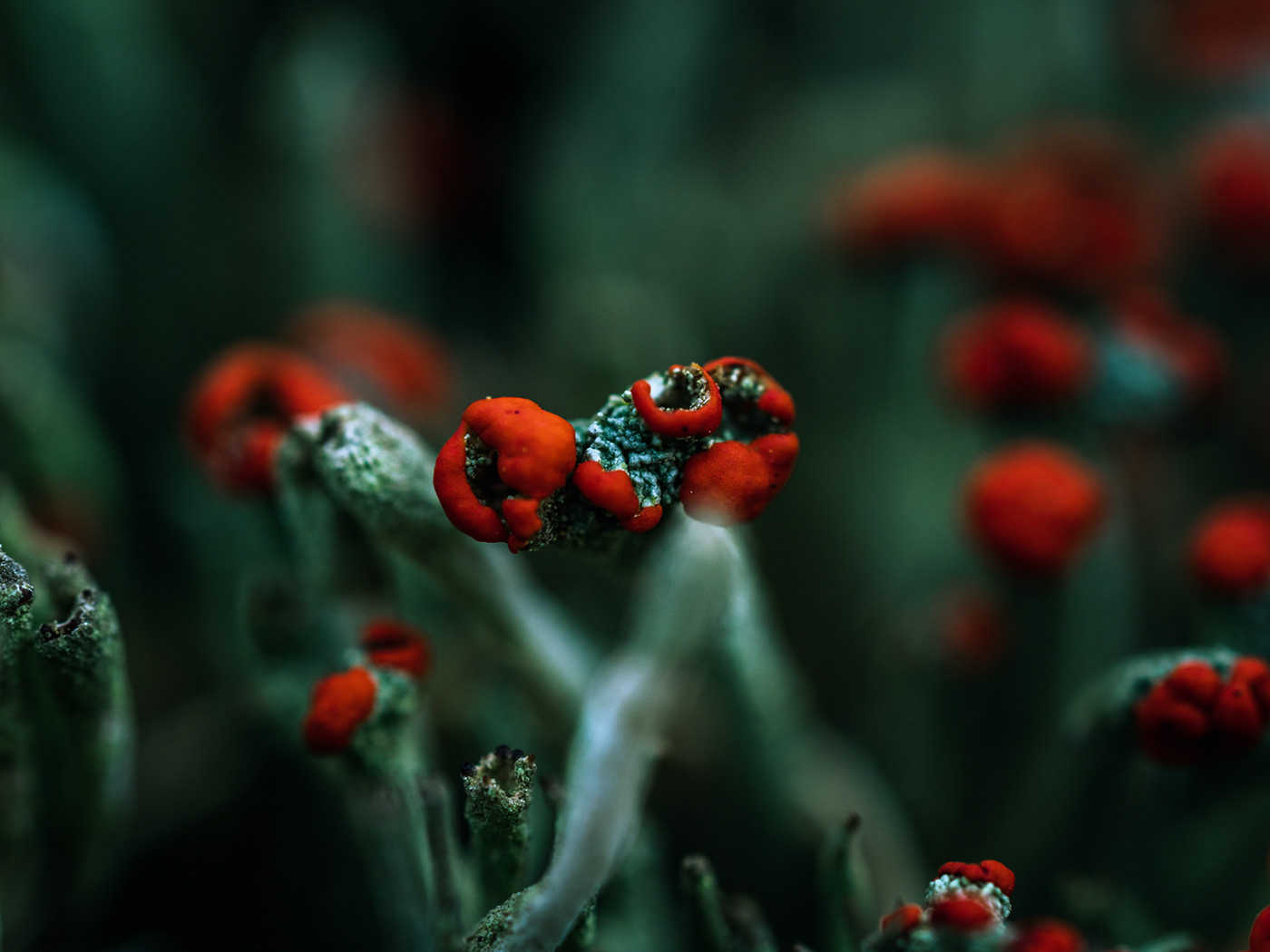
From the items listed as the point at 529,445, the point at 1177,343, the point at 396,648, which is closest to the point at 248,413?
the point at 396,648

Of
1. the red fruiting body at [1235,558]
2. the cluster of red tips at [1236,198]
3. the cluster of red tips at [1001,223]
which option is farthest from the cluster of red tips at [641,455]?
the cluster of red tips at [1236,198]

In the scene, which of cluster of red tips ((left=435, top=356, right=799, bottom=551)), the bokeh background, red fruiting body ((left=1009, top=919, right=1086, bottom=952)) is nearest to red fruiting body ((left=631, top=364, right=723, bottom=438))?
cluster of red tips ((left=435, top=356, right=799, bottom=551))

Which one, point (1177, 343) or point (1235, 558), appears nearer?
point (1235, 558)

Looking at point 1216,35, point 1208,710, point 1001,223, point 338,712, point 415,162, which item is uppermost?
point 415,162

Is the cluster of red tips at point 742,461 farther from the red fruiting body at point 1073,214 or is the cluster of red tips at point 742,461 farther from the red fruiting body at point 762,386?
the red fruiting body at point 1073,214

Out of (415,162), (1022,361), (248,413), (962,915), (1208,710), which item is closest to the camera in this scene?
(962,915)

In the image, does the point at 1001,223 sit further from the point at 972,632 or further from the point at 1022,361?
the point at 972,632
